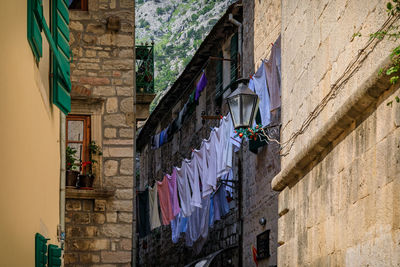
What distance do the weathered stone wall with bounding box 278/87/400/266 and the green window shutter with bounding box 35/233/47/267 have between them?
2339 mm

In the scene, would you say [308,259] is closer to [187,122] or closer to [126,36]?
[126,36]

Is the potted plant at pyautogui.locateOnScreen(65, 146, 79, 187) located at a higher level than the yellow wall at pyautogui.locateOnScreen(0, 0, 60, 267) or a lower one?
higher

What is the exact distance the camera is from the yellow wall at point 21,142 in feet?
16.6

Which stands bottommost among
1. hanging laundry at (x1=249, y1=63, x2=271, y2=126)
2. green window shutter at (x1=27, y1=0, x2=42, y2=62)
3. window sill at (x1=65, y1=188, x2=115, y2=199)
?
window sill at (x1=65, y1=188, x2=115, y2=199)

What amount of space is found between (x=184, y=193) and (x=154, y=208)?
2115mm

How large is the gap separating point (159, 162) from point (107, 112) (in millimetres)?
15971

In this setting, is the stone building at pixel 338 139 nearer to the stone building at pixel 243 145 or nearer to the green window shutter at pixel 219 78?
the stone building at pixel 243 145

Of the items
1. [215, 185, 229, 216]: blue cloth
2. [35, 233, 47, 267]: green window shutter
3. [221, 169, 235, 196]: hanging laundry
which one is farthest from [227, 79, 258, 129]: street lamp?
[215, 185, 229, 216]: blue cloth

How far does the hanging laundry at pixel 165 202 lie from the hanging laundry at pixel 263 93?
6043 millimetres

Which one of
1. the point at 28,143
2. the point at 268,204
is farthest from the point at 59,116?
the point at 268,204

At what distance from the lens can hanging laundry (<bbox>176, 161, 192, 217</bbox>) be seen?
18.7 m

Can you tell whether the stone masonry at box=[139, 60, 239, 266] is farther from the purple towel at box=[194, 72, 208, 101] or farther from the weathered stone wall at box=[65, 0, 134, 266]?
the weathered stone wall at box=[65, 0, 134, 266]

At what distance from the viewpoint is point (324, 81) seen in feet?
23.4

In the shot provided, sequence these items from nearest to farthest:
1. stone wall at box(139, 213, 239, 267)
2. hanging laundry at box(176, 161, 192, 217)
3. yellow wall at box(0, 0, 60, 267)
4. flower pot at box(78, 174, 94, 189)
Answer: yellow wall at box(0, 0, 60, 267), flower pot at box(78, 174, 94, 189), hanging laundry at box(176, 161, 192, 217), stone wall at box(139, 213, 239, 267)
